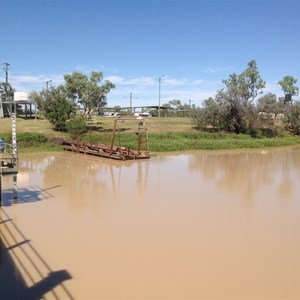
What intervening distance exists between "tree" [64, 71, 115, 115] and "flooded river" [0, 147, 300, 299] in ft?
61.0

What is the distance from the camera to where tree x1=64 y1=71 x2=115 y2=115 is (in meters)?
33.3

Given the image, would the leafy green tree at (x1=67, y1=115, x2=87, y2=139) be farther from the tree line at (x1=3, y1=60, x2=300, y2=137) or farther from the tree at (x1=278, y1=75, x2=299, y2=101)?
the tree at (x1=278, y1=75, x2=299, y2=101)

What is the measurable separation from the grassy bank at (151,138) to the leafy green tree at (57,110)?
75 centimetres

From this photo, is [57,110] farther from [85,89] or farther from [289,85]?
[289,85]

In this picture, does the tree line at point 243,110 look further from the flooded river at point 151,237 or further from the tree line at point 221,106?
the flooded river at point 151,237

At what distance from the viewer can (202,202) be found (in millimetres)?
11469

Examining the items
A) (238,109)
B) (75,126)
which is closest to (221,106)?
(238,109)

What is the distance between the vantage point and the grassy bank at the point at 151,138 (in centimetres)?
2558

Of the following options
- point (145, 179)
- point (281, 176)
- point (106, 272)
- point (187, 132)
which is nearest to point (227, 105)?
point (187, 132)

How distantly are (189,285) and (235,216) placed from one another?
444 centimetres

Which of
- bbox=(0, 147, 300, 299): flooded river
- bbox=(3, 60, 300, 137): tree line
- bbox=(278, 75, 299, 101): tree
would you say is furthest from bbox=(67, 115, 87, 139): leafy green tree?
bbox=(278, 75, 299, 101): tree

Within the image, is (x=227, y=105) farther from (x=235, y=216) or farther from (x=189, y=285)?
(x=189, y=285)

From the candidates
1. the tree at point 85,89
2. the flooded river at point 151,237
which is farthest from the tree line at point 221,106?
the flooded river at point 151,237

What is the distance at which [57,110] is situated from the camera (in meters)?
29.0
